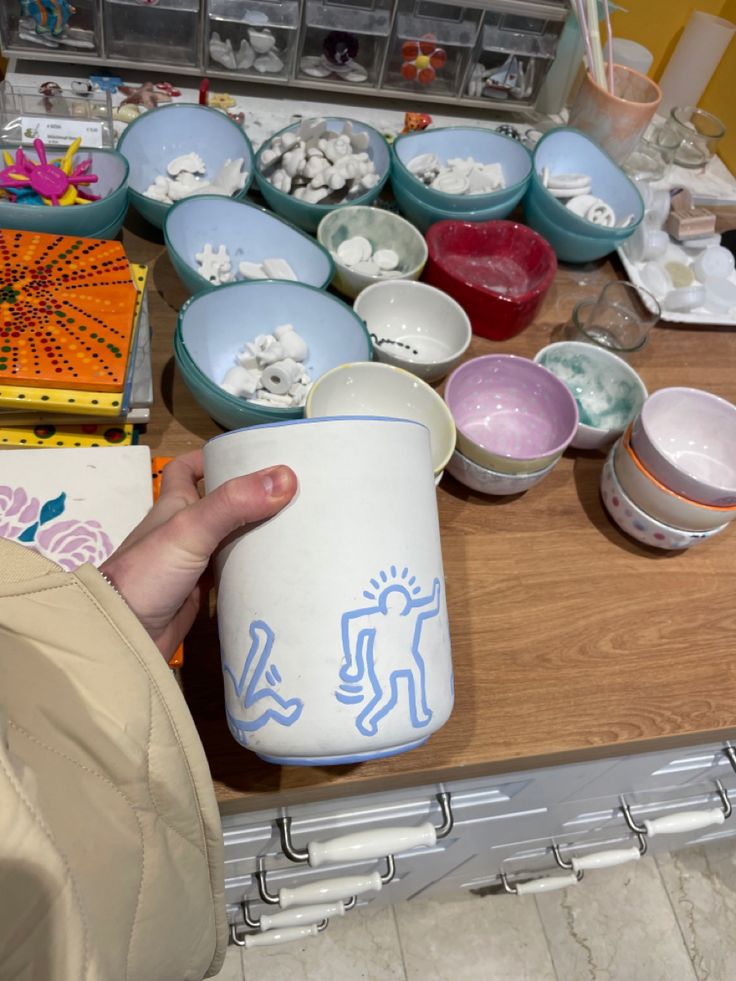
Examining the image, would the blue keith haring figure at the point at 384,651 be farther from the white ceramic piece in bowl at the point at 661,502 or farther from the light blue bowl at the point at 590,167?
the light blue bowl at the point at 590,167

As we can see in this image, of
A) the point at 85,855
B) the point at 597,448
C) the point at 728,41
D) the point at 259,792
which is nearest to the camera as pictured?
the point at 85,855

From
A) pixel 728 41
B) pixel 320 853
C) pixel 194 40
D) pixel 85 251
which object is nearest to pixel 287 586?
pixel 320 853

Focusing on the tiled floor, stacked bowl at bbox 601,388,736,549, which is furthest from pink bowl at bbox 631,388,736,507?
the tiled floor

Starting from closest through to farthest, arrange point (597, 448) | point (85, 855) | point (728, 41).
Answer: point (85, 855)
point (597, 448)
point (728, 41)

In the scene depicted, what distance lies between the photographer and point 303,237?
803 millimetres

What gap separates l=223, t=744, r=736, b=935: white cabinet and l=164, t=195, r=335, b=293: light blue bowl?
1.76ft

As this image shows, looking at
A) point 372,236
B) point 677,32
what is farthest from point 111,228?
point 677,32

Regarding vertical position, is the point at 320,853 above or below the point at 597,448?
below

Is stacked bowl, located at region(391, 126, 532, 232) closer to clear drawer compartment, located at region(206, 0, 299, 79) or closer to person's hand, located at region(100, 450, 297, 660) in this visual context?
clear drawer compartment, located at region(206, 0, 299, 79)

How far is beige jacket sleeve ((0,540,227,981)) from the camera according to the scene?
303 millimetres

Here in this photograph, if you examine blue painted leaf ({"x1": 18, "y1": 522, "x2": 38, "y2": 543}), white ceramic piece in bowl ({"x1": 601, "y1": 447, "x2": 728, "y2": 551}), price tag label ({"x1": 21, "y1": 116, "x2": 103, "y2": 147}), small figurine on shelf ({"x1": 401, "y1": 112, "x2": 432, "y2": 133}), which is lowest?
blue painted leaf ({"x1": 18, "y1": 522, "x2": 38, "y2": 543})

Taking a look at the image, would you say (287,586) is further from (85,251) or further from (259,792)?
(85,251)

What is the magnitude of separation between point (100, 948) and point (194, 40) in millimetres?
1005

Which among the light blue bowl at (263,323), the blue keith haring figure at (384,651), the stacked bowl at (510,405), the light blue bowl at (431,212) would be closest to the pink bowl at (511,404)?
the stacked bowl at (510,405)
